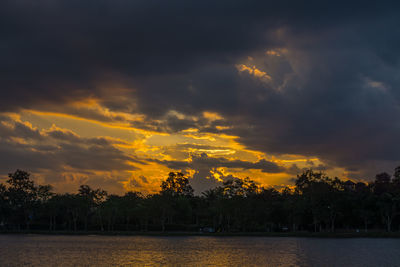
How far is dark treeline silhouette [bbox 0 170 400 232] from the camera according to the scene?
125000mm

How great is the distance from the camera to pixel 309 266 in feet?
174

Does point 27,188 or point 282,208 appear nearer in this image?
point 282,208

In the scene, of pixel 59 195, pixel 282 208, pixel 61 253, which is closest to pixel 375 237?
pixel 282 208

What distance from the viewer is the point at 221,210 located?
130250mm

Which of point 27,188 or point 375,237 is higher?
point 27,188

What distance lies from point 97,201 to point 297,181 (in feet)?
219

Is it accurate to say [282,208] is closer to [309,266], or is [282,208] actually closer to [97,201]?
[97,201]

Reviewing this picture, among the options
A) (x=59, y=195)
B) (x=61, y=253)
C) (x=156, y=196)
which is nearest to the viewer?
(x=61, y=253)

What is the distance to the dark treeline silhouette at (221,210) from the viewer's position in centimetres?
12500

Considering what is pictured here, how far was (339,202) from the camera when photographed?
401 feet

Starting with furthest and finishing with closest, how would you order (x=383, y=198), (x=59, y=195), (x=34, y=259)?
(x=59, y=195), (x=383, y=198), (x=34, y=259)

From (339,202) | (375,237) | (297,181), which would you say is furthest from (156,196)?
(375,237)

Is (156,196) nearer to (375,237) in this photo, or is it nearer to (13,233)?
(13,233)

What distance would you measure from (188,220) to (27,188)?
187 feet
